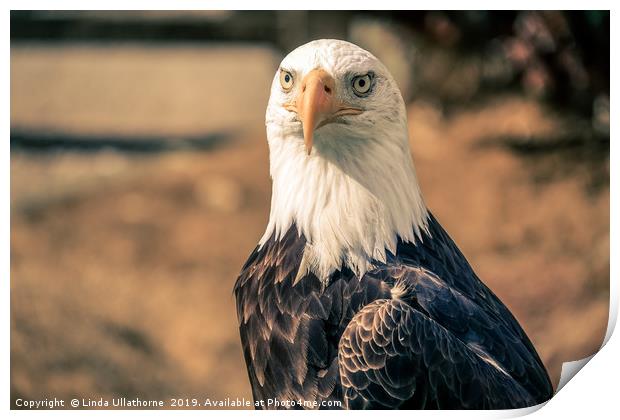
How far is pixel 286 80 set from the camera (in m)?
2.47

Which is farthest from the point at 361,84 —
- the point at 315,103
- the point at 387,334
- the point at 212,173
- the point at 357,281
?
the point at 212,173

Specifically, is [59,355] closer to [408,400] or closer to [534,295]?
[408,400]

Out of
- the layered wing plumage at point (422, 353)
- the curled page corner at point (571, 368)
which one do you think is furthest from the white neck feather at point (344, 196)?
the curled page corner at point (571, 368)

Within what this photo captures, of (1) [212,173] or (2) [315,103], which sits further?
(1) [212,173]

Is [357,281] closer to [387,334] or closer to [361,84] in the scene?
[387,334]

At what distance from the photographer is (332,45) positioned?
7.97 ft

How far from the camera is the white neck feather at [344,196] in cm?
254

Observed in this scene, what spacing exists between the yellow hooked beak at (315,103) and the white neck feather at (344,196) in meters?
0.16

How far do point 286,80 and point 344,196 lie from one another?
37 centimetres

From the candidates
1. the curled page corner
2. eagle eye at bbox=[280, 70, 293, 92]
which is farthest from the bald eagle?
the curled page corner

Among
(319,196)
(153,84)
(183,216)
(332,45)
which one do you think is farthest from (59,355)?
(332,45)

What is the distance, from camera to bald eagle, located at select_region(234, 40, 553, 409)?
92.1 inches

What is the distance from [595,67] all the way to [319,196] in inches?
58.8

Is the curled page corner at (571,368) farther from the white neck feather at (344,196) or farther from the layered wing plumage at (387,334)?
the white neck feather at (344,196)
